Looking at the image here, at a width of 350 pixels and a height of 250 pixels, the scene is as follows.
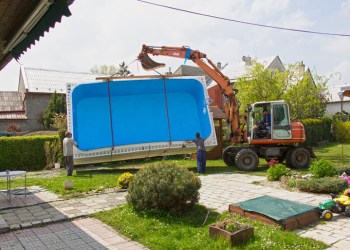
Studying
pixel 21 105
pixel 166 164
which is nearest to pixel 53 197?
pixel 166 164

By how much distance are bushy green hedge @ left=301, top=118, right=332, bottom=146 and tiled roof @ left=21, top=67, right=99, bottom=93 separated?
666 inches

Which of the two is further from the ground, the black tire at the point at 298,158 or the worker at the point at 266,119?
the worker at the point at 266,119

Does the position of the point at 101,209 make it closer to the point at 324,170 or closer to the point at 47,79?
the point at 324,170

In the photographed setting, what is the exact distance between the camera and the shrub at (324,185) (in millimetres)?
8195

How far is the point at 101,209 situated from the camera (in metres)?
7.58

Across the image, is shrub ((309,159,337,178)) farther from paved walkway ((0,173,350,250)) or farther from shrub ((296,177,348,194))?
paved walkway ((0,173,350,250))

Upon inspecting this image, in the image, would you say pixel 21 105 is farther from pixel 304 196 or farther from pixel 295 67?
pixel 304 196

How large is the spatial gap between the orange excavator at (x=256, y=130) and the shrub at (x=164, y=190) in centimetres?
653

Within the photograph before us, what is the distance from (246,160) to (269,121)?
1.84 m

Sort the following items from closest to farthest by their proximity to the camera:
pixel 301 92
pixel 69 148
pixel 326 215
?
pixel 326 215 < pixel 69 148 < pixel 301 92

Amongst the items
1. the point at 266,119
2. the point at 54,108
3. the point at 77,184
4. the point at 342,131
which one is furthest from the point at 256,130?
the point at 54,108

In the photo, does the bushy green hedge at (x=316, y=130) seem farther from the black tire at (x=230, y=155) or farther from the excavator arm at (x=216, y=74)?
the black tire at (x=230, y=155)

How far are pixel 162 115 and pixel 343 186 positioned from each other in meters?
8.12

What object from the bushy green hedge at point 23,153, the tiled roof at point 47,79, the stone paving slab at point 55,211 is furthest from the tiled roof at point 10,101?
the stone paving slab at point 55,211
